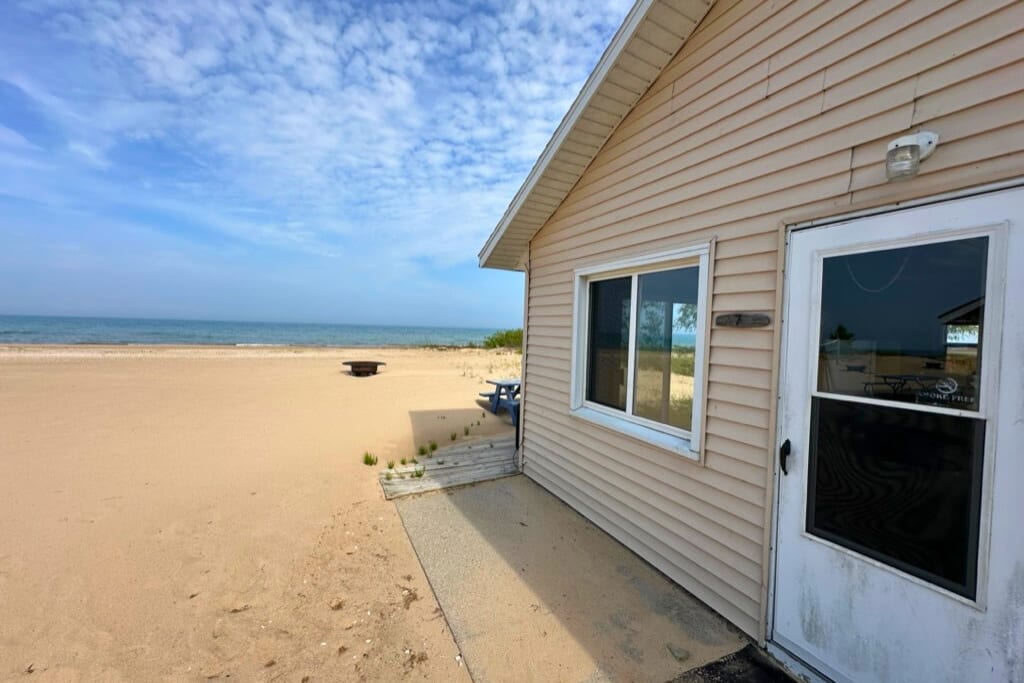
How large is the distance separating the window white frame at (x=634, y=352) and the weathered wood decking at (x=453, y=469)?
1.61 metres

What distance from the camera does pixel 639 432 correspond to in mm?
3229

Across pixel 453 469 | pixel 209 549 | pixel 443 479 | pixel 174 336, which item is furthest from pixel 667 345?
pixel 174 336

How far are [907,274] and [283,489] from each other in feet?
17.4

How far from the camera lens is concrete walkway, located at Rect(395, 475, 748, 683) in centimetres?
222

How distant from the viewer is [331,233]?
83.6 ft

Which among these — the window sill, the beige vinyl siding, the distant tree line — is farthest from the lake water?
the beige vinyl siding

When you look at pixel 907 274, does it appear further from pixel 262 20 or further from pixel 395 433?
pixel 262 20

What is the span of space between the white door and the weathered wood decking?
10.7 ft

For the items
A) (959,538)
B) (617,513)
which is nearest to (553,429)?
(617,513)

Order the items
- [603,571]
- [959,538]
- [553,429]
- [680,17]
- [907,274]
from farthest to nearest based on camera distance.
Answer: [553,429] < [603,571] < [680,17] < [907,274] < [959,538]

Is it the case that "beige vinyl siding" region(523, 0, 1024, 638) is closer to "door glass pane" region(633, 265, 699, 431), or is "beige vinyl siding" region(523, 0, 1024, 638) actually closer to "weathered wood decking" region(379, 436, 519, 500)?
"door glass pane" region(633, 265, 699, 431)

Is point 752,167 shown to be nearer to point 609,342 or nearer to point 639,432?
point 609,342

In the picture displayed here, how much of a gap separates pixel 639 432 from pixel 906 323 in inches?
70.2

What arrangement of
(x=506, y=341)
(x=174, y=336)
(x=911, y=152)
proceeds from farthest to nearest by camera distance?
(x=174, y=336), (x=506, y=341), (x=911, y=152)
